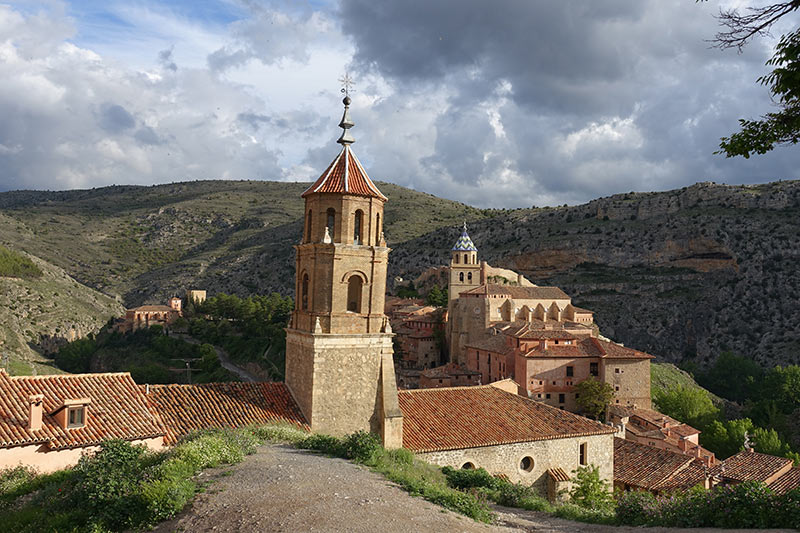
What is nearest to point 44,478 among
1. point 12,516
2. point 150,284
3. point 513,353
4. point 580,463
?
point 12,516

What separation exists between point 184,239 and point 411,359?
6546 centimetres

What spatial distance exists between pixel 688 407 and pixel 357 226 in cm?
3759

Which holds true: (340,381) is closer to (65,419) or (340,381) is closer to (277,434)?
(277,434)

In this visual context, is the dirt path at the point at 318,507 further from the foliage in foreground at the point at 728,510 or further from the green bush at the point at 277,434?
the green bush at the point at 277,434

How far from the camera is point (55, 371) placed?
46.6 meters

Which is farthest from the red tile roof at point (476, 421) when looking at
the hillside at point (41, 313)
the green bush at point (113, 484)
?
the hillside at point (41, 313)

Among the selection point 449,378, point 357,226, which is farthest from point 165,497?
point 449,378

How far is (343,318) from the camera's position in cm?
1561

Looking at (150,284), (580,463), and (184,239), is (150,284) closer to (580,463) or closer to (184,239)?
(184,239)

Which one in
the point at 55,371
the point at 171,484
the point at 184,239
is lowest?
the point at 55,371

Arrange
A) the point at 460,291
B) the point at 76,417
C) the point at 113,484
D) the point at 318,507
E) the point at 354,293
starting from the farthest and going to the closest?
1. the point at 460,291
2. the point at 354,293
3. the point at 76,417
4. the point at 113,484
5. the point at 318,507

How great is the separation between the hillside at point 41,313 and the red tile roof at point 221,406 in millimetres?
32270

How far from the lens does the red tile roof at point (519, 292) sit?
55156 mm

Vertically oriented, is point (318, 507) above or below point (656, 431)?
above
